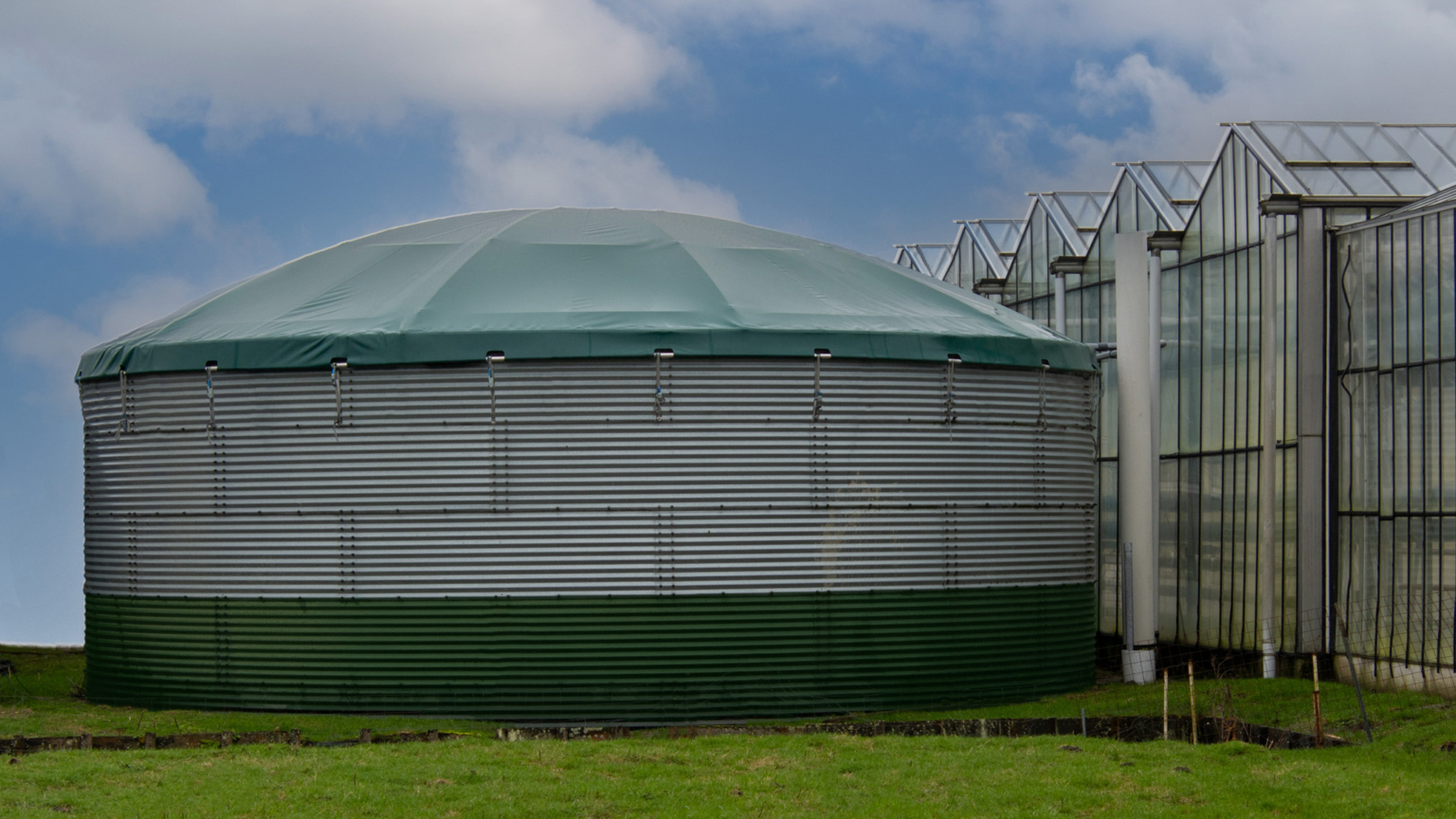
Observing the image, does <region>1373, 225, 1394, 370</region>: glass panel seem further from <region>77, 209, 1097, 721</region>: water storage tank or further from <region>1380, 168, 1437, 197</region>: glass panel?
<region>77, 209, 1097, 721</region>: water storage tank

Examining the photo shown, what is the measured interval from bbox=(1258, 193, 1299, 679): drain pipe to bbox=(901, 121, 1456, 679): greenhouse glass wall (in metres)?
0.07

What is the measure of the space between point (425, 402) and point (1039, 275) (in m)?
17.1

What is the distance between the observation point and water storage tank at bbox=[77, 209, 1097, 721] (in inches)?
715

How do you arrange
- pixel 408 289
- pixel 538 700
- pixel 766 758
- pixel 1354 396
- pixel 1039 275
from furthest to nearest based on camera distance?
1. pixel 1039 275
2. pixel 1354 396
3. pixel 408 289
4. pixel 538 700
5. pixel 766 758

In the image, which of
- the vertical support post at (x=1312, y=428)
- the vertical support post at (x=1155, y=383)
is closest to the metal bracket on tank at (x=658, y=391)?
the vertical support post at (x=1155, y=383)

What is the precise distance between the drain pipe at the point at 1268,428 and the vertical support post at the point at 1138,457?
1570 millimetres

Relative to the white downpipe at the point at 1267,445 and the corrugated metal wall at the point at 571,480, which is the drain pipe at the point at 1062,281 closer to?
the white downpipe at the point at 1267,445

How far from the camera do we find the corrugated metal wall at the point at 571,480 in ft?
59.5

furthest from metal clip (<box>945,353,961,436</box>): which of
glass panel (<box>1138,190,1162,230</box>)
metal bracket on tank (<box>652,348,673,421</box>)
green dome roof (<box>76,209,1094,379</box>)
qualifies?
glass panel (<box>1138,190,1162,230</box>)

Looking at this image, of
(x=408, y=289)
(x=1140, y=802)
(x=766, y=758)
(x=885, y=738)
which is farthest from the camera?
(x=408, y=289)

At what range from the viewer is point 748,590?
18297 mm

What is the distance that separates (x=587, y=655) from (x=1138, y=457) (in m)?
9.37

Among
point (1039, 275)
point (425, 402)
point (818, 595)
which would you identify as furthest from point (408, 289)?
point (1039, 275)

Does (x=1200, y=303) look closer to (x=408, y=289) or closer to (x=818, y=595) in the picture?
(x=818, y=595)
